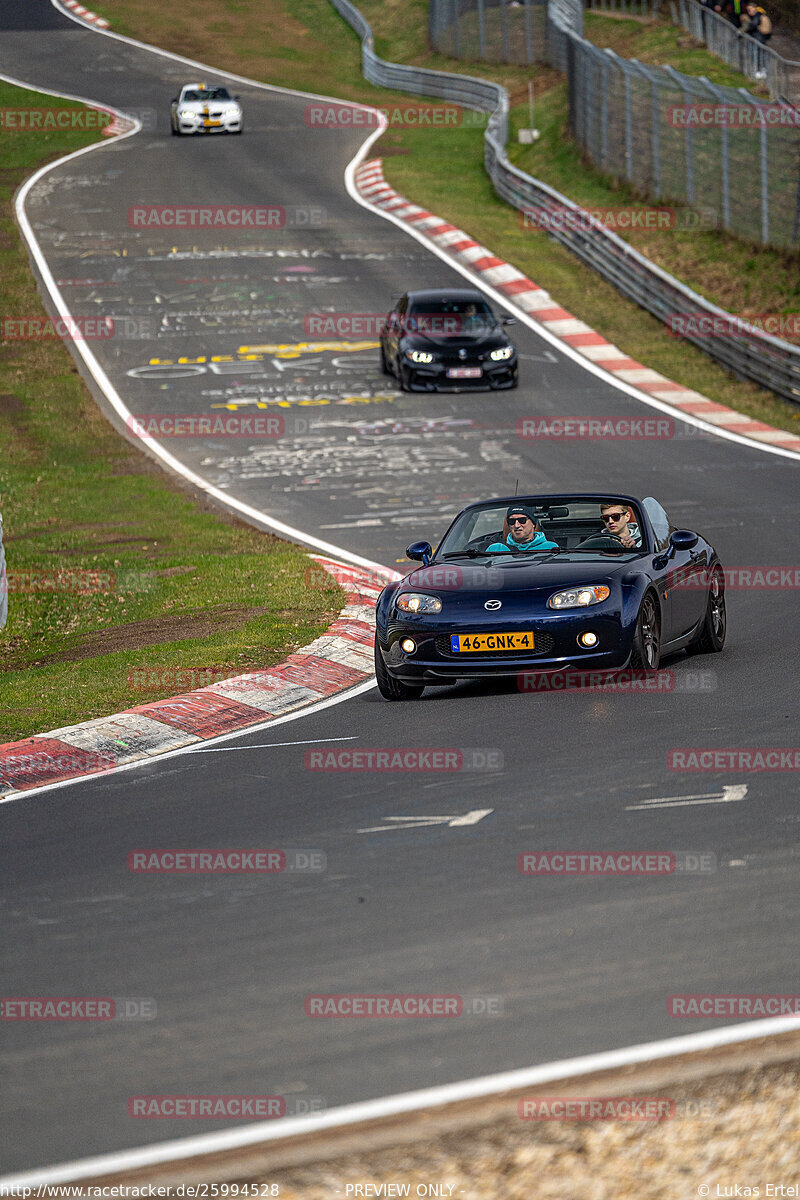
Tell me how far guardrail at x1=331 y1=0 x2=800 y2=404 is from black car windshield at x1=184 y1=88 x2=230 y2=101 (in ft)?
24.3

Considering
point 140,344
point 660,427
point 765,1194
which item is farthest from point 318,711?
point 140,344

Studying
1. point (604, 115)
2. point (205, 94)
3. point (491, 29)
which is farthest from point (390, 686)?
point (491, 29)

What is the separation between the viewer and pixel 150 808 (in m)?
7.91

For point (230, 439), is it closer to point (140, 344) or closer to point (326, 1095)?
point (140, 344)

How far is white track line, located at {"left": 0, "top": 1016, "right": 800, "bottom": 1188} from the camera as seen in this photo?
13.6 feet

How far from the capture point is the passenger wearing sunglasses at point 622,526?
1132 cm

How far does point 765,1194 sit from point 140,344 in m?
26.4

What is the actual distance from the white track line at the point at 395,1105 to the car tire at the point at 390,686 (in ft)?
19.3

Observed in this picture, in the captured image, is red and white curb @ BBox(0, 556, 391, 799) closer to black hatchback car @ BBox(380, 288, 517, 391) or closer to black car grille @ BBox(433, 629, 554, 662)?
black car grille @ BBox(433, 629, 554, 662)

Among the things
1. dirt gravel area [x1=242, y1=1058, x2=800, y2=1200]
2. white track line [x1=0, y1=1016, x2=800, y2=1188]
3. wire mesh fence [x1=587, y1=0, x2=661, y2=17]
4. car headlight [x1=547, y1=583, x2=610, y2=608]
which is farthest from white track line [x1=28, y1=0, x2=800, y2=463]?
dirt gravel area [x1=242, y1=1058, x2=800, y2=1200]

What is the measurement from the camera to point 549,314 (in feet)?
99.8

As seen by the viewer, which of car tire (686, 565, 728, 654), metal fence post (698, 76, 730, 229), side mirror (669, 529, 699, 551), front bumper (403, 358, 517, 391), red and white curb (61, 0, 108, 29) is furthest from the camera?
red and white curb (61, 0, 108, 29)

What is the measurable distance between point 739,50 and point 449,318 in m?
20.9

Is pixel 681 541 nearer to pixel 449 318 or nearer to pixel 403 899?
pixel 403 899
